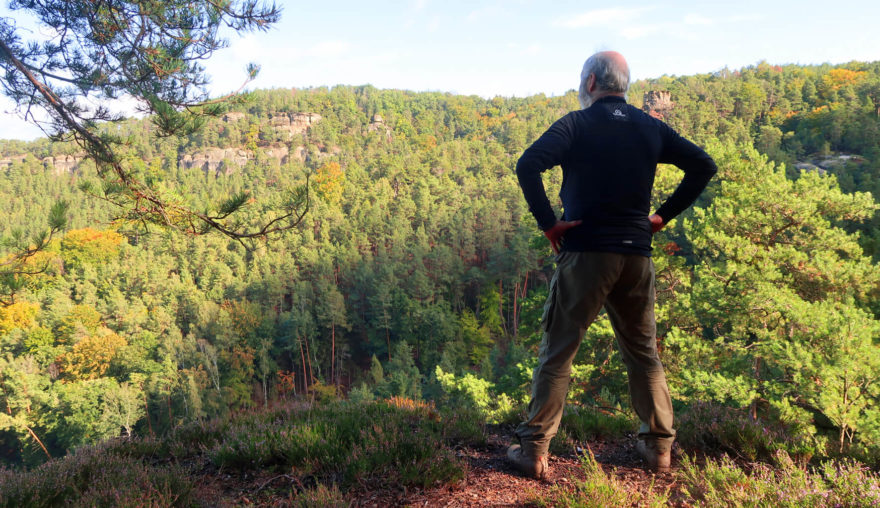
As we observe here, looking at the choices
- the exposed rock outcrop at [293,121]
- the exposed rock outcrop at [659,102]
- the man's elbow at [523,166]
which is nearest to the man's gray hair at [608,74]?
the man's elbow at [523,166]

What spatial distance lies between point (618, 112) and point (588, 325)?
109 cm

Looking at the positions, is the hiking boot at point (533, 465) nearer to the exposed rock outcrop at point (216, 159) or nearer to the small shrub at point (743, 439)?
the small shrub at point (743, 439)

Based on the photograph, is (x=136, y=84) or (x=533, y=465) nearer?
(x=533, y=465)

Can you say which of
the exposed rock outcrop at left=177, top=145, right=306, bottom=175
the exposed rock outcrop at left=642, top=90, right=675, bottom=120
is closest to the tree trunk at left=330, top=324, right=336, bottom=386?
the exposed rock outcrop at left=642, top=90, right=675, bottom=120

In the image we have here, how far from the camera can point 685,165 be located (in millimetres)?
2389

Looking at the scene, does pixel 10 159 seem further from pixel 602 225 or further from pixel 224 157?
pixel 602 225

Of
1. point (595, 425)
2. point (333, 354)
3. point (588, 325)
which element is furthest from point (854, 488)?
point (333, 354)

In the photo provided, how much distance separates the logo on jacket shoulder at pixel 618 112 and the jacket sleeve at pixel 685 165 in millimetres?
228

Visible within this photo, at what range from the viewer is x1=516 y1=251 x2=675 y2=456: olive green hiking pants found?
2184mm

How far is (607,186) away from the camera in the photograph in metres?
2.14

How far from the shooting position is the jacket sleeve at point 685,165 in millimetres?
2314

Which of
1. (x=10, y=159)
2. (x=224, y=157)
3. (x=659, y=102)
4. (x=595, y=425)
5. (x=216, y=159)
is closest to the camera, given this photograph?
(x=595, y=425)

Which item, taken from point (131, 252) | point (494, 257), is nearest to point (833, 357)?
point (494, 257)

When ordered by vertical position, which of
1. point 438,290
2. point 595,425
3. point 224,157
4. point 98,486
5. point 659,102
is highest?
point 659,102
